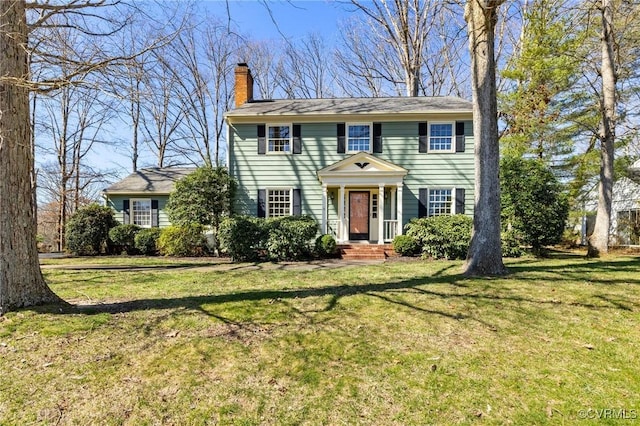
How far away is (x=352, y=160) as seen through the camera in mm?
12688

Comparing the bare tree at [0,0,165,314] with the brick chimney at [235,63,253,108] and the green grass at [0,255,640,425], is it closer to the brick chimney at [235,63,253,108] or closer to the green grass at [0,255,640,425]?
the green grass at [0,255,640,425]

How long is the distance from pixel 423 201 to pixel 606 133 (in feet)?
19.7

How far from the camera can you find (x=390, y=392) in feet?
9.14

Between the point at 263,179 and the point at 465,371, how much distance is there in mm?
11414

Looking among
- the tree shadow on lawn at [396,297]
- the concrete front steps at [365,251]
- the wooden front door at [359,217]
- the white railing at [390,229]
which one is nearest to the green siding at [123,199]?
the wooden front door at [359,217]

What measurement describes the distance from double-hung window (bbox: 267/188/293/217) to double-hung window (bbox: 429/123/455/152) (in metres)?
6.03

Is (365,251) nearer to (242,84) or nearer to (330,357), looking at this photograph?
(330,357)

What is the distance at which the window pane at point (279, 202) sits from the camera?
13.5m

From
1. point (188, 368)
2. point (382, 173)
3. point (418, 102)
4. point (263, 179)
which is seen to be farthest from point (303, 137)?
point (188, 368)

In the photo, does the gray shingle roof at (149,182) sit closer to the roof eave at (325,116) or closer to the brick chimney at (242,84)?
the roof eave at (325,116)

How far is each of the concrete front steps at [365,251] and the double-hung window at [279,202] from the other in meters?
2.87

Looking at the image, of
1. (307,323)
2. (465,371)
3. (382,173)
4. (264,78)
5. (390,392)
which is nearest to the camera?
(390,392)

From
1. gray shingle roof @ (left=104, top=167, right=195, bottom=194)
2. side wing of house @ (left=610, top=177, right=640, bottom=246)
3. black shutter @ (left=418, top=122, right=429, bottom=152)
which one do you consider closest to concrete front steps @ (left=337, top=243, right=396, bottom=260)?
black shutter @ (left=418, top=122, right=429, bottom=152)

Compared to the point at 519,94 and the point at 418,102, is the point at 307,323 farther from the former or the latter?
the point at 519,94
